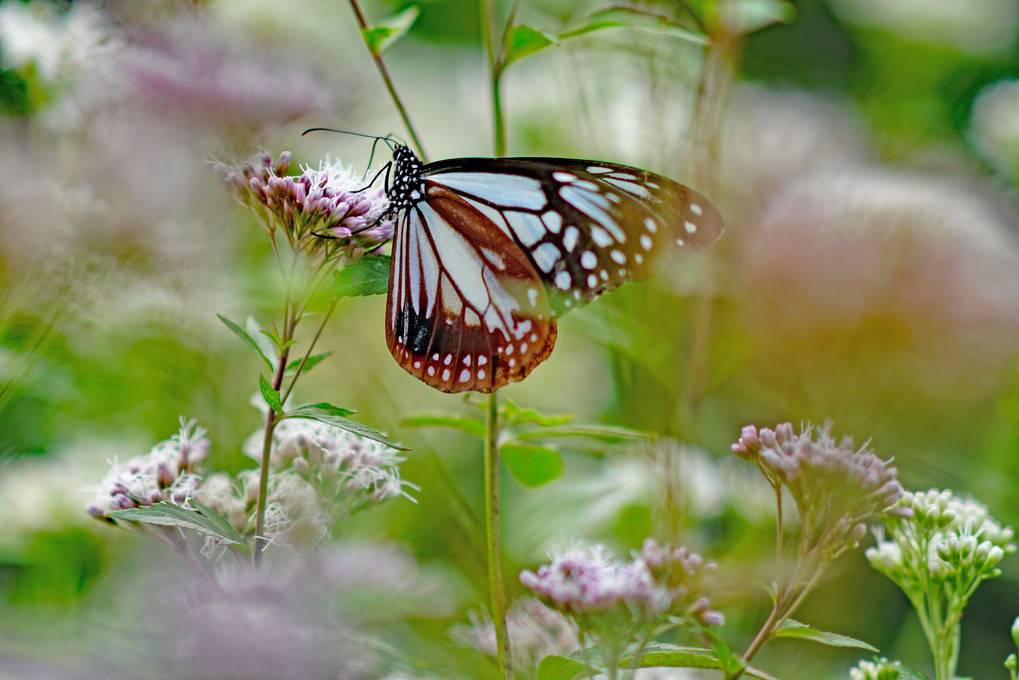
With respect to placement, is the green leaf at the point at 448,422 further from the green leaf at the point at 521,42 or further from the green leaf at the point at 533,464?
the green leaf at the point at 521,42

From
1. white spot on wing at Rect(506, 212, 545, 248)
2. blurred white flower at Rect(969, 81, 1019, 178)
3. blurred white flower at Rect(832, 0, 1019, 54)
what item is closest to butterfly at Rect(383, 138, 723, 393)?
white spot on wing at Rect(506, 212, 545, 248)

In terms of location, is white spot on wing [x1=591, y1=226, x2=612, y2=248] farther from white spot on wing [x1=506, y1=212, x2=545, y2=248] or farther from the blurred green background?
the blurred green background

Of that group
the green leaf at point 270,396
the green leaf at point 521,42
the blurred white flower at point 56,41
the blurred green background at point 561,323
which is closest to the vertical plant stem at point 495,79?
the green leaf at point 521,42

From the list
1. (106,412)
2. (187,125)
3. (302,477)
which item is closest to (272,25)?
(187,125)

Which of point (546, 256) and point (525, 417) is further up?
point (546, 256)

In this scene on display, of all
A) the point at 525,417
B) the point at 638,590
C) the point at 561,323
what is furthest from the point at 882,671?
the point at 561,323

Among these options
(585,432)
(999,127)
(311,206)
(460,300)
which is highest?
(999,127)

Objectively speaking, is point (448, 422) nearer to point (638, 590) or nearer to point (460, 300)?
point (460, 300)
